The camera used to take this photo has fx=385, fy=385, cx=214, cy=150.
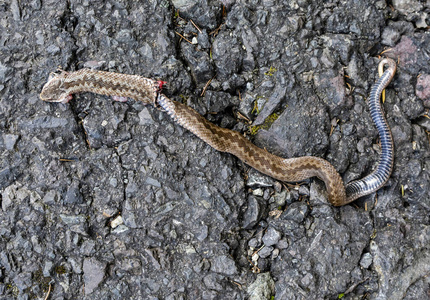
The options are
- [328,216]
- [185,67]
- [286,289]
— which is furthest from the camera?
[185,67]

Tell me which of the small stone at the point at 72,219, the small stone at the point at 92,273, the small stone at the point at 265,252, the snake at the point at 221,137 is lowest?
the small stone at the point at 92,273

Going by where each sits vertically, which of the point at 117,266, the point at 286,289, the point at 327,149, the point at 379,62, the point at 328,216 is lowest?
the point at 117,266

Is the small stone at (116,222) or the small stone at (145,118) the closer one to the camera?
the small stone at (116,222)

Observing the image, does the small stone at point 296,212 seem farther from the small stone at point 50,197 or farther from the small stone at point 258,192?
the small stone at point 50,197

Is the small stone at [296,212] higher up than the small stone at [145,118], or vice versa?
the small stone at [145,118]

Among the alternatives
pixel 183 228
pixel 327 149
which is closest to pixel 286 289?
pixel 183 228

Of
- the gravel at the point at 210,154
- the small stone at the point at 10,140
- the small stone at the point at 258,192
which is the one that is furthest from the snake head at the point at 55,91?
the small stone at the point at 258,192

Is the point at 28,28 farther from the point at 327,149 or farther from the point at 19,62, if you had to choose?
the point at 327,149
